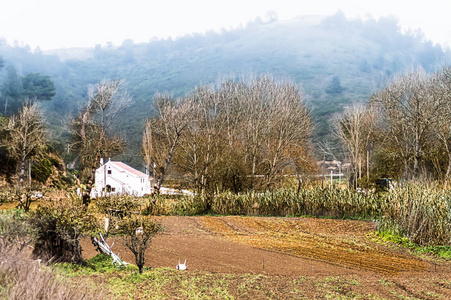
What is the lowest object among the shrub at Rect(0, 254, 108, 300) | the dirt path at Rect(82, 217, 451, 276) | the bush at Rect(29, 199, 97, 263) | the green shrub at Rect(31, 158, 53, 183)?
the green shrub at Rect(31, 158, 53, 183)

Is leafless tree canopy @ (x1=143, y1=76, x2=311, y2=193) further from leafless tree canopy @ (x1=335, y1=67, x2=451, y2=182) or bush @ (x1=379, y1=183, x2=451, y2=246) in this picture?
bush @ (x1=379, y1=183, x2=451, y2=246)

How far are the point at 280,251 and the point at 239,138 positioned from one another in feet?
67.2

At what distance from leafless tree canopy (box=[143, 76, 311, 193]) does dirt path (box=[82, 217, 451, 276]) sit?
847cm

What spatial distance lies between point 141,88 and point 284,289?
132701mm

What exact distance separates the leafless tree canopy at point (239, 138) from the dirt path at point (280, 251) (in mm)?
8473

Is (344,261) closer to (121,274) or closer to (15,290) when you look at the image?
(121,274)

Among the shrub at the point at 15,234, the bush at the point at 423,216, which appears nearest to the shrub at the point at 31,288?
the shrub at the point at 15,234

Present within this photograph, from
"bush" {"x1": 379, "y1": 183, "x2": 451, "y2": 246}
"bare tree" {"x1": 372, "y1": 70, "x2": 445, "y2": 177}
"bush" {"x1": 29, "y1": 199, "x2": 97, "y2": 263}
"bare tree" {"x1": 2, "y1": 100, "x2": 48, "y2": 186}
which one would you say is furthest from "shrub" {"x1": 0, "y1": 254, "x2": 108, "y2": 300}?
"bare tree" {"x1": 2, "y1": 100, "x2": 48, "y2": 186}

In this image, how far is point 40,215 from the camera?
6773mm

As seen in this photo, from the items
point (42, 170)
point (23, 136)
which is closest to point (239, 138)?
point (23, 136)

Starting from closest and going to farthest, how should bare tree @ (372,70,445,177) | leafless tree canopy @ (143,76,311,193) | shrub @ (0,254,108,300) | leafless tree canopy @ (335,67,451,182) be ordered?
shrub @ (0,254,108,300) < leafless tree canopy @ (335,67,451,182) < bare tree @ (372,70,445,177) < leafless tree canopy @ (143,76,311,193)

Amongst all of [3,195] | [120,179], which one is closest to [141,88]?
[120,179]

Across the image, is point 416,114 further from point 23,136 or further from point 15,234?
point 23,136

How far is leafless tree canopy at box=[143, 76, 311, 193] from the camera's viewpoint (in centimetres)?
2162
